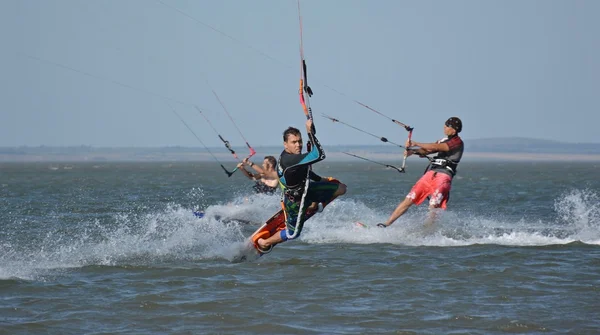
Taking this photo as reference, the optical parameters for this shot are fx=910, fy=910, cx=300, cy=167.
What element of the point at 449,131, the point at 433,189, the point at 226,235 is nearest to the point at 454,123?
the point at 449,131

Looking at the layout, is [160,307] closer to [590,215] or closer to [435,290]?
[435,290]

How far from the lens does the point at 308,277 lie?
411 inches

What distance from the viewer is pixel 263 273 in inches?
423

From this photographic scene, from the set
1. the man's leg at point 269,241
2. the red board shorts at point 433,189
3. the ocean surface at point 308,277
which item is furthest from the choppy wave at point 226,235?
the man's leg at point 269,241

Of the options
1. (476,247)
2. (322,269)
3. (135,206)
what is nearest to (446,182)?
(476,247)

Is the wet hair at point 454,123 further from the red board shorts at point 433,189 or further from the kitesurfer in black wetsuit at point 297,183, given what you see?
the kitesurfer in black wetsuit at point 297,183

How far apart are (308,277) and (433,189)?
4060 mm

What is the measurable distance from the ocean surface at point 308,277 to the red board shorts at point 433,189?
483 millimetres

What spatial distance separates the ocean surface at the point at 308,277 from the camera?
8.13 metres

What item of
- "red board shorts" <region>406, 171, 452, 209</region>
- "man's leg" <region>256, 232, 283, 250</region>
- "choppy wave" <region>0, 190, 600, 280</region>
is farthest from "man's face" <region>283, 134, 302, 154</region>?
"red board shorts" <region>406, 171, 452, 209</region>

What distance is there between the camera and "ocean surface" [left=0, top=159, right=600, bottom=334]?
320 inches

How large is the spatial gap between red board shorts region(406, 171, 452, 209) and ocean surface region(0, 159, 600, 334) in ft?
1.59

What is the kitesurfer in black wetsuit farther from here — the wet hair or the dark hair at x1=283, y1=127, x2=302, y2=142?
the wet hair

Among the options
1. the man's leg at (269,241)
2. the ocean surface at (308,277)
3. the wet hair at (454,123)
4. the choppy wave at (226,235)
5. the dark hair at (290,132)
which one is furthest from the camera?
the wet hair at (454,123)
